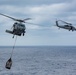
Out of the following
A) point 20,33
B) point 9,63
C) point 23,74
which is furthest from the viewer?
point 23,74

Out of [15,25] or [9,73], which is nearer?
[15,25]

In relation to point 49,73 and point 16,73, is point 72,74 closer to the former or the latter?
point 49,73

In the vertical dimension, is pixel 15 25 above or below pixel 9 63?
above

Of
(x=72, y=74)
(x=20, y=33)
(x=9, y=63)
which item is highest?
(x=20, y=33)

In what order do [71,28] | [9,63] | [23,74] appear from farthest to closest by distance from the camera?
[23,74], [9,63], [71,28]

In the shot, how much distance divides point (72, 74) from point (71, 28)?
142 meters

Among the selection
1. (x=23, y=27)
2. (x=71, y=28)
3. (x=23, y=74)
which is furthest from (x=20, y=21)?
(x=23, y=74)

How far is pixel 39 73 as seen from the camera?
18762 cm

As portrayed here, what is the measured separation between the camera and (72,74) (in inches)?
7377

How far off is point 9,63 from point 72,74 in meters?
131

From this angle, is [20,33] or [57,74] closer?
[20,33]

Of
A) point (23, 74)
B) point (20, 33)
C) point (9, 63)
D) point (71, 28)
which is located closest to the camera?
point (71, 28)

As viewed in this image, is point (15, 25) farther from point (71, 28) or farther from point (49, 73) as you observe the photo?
point (49, 73)

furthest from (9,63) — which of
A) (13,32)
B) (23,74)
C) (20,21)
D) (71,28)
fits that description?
(23,74)
